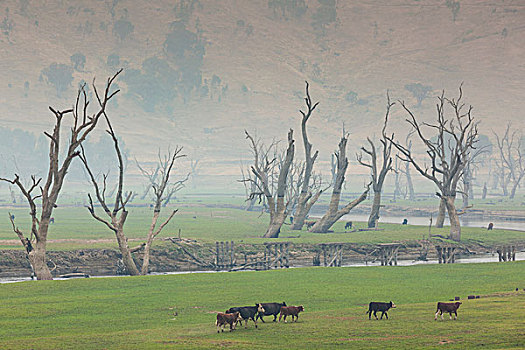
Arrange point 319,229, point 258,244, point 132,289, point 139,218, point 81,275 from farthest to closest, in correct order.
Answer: point 139,218 → point 319,229 → point 258,244 → point 81,275 → point 132,289

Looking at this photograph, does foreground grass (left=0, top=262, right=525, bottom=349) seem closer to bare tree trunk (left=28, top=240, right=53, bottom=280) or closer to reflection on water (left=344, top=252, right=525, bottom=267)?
bare tree trunk (left=28, top=240, right=53, bottom=280)

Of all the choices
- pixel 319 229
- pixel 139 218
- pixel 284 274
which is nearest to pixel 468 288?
pixel 284 274

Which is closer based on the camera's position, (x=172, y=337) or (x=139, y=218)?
(x=172, y=337)

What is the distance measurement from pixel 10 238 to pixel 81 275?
15.6 metres

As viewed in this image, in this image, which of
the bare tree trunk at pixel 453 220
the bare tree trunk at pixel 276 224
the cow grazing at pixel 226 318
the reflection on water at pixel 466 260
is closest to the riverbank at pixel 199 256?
the reflection on water at pixel 466 260

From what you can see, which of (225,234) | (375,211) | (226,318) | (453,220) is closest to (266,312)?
(226,318)

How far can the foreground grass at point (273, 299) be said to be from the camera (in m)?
23.9

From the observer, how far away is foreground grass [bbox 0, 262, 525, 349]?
23.9 m

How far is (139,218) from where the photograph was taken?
324 ft

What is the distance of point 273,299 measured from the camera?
34.5 metres

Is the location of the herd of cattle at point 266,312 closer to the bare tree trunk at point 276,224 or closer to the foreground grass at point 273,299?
the foreground grass at point 273,299

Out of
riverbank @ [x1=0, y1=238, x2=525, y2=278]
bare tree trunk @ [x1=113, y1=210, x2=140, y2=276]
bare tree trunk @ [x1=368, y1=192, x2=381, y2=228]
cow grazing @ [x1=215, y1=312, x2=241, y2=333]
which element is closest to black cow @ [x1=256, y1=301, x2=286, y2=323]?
cow grazing @ [x1=215, y1=312, x2=241, y2=333]

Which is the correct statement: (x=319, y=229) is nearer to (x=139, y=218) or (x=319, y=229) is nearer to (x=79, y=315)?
(x=139, y=218)

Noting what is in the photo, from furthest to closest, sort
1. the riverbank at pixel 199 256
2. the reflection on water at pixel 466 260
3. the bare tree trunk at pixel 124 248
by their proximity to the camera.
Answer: the reflection on water at pixel 466 260
the riverbank at pixel 199 256
the bare tree trunk at pixel 124 248
